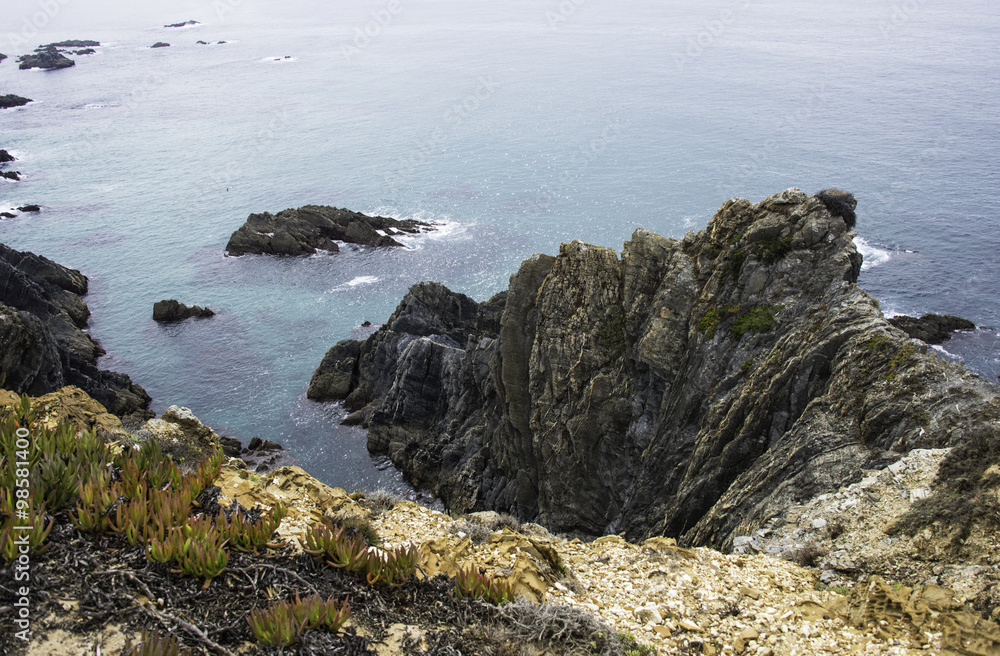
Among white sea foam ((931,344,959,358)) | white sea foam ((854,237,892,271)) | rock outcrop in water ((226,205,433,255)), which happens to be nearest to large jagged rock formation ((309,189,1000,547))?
white sea foam ((931,344,959,358))

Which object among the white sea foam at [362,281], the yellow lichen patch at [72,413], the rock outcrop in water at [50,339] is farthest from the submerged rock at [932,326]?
the rock outcrop in water at [50,339]

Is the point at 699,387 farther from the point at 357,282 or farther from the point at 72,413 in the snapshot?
the point at 357,282

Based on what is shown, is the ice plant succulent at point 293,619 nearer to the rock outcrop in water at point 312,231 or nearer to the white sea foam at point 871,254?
the white sea foam at point 871,254

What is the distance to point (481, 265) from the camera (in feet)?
229

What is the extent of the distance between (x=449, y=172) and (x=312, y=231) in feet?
89.4

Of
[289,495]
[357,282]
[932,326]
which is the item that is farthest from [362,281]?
[289,495]

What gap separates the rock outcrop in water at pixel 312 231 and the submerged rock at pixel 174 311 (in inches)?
609

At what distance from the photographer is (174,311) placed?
205ft

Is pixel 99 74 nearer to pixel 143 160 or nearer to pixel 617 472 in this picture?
pixel 143 160

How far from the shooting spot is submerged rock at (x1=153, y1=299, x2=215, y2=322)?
6250 cm

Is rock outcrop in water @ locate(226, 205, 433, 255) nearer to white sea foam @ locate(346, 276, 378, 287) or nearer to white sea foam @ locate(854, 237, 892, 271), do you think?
white sea foam @ locate(346, 276, 378, 287)

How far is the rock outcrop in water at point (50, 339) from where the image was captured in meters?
40.5

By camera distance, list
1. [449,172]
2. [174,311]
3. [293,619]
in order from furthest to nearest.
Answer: [449,172] → [174,311] → [293,619]

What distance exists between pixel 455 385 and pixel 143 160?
9306 cm
